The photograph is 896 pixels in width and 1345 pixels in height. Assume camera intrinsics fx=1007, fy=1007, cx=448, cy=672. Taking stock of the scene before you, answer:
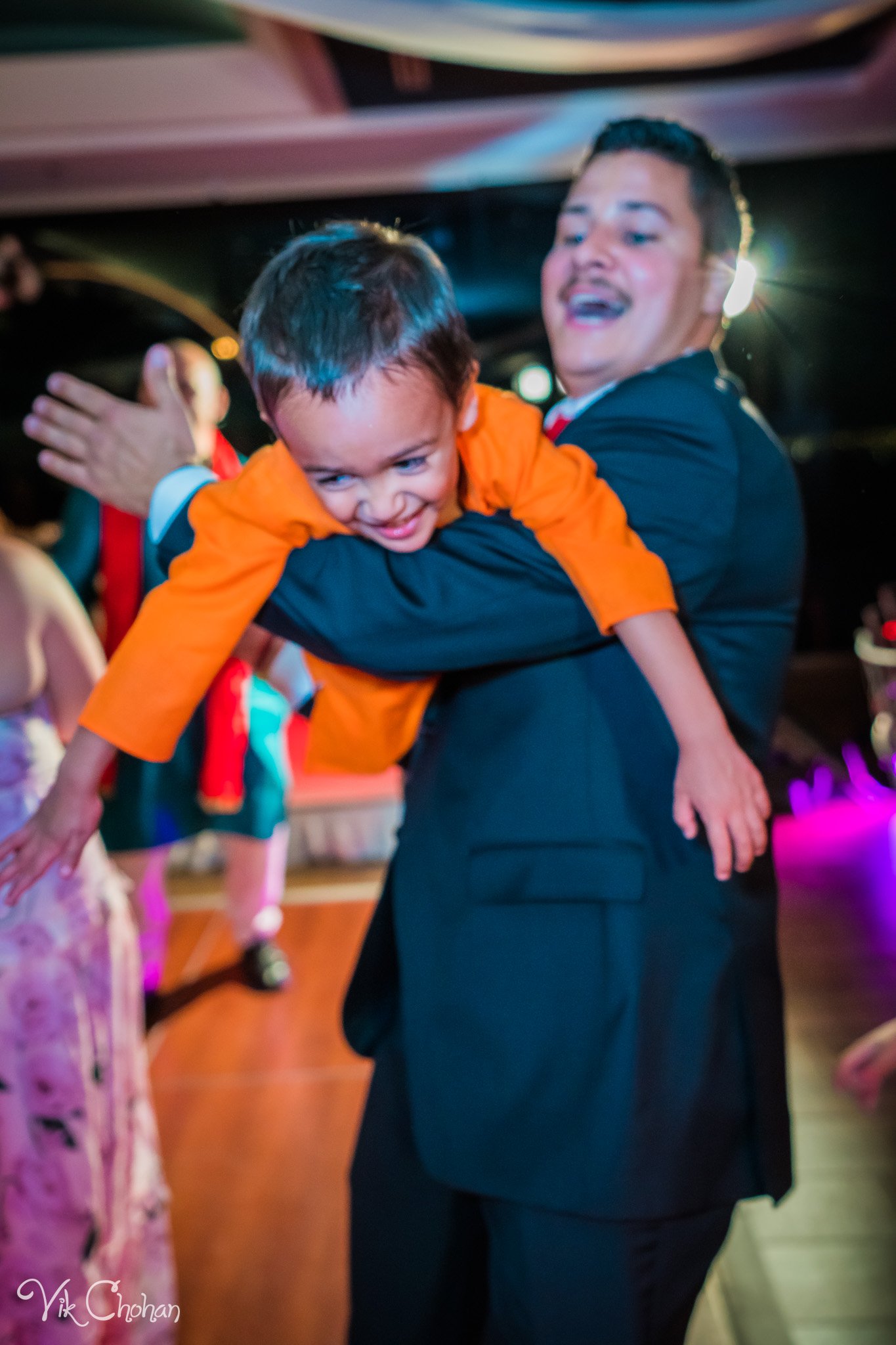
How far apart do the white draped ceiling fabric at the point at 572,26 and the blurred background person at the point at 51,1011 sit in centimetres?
231

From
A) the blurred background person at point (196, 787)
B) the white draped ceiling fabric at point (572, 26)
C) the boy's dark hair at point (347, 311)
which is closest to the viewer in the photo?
the boy's dark hair at point (347, 311)

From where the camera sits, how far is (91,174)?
14.9 feet

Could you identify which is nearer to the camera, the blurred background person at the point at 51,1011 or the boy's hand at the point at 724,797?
the boy's hand at the point at 724,797

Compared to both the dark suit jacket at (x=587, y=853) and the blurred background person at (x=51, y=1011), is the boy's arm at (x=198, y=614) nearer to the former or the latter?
the dark suit jacket at (x=587, y=853)

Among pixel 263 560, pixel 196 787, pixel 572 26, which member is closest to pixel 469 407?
pixel 263 560

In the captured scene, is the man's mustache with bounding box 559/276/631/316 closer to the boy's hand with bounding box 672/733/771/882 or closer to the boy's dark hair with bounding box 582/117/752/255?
the boy's dark hair with bounding box 582/117/752/255

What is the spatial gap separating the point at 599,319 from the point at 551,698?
42 centimetres

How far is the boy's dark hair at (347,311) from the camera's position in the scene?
0.74 meters

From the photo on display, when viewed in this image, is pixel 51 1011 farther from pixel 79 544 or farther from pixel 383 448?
pixel 79 544

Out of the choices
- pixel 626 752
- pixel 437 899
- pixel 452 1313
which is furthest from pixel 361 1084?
pixel 626 752

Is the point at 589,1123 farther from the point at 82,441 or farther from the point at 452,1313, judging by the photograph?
the point at 82,441

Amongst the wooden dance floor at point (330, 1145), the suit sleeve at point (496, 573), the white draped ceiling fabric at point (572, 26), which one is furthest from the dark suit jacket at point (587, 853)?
the white draped ceiling fabric at point (572, 26)

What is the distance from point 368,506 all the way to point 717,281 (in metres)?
0.51

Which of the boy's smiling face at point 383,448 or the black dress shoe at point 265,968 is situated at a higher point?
the boy's smiling face at point 383,448
